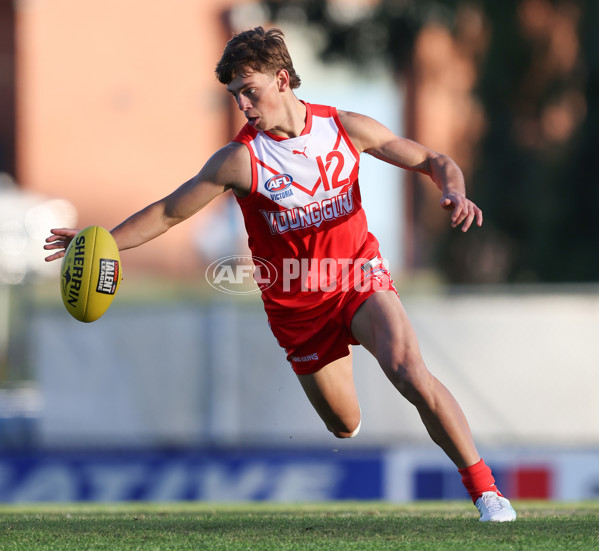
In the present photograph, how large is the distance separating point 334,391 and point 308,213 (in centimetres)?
94

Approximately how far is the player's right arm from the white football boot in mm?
1736

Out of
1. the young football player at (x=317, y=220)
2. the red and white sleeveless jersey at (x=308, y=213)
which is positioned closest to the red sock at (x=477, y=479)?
the young football player at (x=317, y=220)

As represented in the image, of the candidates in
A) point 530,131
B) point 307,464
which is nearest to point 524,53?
point 530,131

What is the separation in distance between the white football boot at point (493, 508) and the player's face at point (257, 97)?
75.1 inches

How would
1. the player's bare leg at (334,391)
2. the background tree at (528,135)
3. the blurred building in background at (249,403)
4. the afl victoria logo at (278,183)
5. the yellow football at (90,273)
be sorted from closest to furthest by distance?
the yellow football at (90,273) → the afl victoria logo at (278,183) → the player's bare leg at (334,391) → the blurred building in background at (249,403) → the background tree at (528,135)

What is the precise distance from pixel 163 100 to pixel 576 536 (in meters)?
18.1

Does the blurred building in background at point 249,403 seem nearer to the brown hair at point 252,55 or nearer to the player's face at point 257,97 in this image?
the player's face at point 257,97

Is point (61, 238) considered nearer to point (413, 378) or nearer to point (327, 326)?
point (327, 326)

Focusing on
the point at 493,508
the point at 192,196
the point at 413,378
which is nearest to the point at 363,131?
the point at 192,196

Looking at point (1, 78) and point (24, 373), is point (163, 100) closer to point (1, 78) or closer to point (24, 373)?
point (1, 78)

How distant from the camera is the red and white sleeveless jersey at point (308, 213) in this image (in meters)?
5.05

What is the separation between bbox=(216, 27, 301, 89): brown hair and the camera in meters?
4.95

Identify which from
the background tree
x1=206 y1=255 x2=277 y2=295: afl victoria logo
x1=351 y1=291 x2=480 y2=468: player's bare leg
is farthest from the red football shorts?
the background tree

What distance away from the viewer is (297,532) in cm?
467
